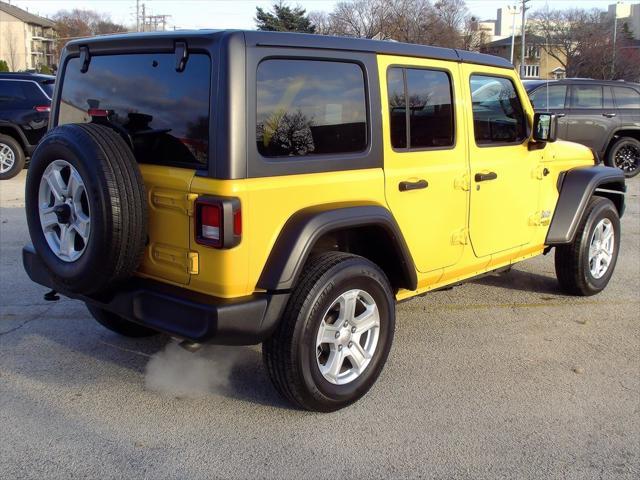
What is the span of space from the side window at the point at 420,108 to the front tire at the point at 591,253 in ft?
5.94

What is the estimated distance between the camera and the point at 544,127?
4.82 meters

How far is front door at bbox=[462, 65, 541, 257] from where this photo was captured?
14.4 feet

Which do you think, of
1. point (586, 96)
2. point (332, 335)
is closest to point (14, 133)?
point (332, 335)

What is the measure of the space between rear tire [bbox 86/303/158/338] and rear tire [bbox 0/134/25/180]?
8.11 metres

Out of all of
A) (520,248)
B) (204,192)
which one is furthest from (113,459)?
(520,248)

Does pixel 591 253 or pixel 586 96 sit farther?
pixel 586 96

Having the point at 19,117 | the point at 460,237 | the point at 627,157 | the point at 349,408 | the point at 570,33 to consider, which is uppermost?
the point at 570,33

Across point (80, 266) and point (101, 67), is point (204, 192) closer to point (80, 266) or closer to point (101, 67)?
point (80, 266)

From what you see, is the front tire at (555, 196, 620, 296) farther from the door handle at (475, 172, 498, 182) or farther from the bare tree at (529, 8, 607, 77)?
the bare tree at (529, 8, 607, 77)

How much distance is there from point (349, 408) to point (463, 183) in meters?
1.58

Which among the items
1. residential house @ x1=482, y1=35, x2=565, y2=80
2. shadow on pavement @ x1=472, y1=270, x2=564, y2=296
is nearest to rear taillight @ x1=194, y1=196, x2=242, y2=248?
shadow on pavement @ x1=472, y1=270, x2=564, y2=296

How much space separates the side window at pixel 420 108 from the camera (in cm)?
385

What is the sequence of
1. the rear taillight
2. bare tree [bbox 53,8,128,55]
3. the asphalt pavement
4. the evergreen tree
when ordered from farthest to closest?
bare tree [bbox 53,8,128,55]
the evergreen tree
the asphalt pavement
the rear taillight

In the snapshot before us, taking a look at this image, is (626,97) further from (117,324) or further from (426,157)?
(117,324)
